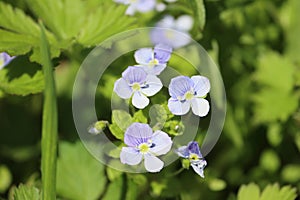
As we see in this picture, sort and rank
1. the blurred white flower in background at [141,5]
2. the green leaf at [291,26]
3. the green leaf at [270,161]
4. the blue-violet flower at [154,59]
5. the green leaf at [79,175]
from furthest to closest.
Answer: the green leaf at [291,26] < the green leaf at [270,161] < the blurred white flower in background at [141,5] < the green leaf at [79,175] < the blue-violet flower at [154,59]

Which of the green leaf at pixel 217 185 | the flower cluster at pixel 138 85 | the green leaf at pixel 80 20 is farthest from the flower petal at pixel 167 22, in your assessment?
the flower cluster at pixel 138 85

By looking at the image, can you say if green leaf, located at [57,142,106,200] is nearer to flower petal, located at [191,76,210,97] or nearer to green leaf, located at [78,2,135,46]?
green leaf, located at [78,2,135,46]

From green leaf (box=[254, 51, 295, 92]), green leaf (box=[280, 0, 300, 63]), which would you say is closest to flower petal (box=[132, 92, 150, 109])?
green leaf (box=[254, 51, 295, 92])

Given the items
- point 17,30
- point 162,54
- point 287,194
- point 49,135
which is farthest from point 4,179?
point 287,194

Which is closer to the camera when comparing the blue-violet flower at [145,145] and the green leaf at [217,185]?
the blue-violet flower at [145,145]

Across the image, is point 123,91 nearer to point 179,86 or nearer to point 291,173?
point 179,86

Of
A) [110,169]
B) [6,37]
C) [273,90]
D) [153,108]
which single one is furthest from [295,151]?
[6,37]

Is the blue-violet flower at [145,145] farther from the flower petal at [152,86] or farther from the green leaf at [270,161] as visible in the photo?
the green leaf at [270,161]
